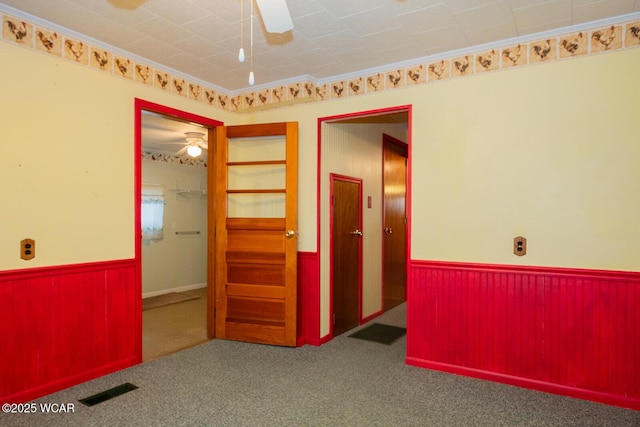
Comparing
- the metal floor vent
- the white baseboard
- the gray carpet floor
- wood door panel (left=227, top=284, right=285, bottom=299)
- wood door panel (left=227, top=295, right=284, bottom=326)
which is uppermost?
wood door panel (left=227, top=284, right=285, bottom=299)

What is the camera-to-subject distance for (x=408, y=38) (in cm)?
308

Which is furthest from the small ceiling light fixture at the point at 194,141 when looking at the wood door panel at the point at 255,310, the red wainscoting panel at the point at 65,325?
the red wainscoting panel at the point at 65,325

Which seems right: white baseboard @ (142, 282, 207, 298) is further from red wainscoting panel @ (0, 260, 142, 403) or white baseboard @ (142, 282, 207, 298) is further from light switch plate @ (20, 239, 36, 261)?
light switch plate @ (20, 239, 36, 261)

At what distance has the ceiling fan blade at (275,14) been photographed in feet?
5.96

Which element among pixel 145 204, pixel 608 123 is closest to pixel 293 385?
pixel 608 123

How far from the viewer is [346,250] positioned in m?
4.51

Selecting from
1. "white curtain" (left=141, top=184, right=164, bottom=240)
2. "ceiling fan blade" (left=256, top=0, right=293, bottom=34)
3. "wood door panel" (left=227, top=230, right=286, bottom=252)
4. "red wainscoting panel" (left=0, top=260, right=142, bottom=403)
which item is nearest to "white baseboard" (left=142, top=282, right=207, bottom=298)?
"white curtain" (left=141, top=184, right=164, bottom=240)

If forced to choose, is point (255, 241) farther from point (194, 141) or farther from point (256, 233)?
point (194, 141)

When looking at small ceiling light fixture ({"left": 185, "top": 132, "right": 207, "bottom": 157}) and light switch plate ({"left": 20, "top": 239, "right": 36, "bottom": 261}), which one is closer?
light switch plate ({"left": 20, "top": 239, "right": 36, "bottom": 261})

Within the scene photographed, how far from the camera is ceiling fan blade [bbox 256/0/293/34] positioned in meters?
1.82

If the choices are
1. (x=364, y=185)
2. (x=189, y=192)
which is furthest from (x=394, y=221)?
(x=189, y=192)

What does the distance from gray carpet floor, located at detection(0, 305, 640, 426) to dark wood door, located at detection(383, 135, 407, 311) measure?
80.2 inches

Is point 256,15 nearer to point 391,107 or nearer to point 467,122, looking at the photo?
point 391,107

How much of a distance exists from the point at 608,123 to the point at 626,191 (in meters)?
0.49
